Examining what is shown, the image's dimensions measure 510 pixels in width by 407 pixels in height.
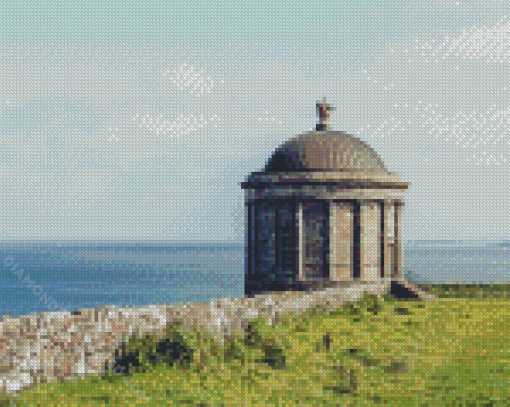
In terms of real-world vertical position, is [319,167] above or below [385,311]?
above

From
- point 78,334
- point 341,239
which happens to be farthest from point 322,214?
point 78,334

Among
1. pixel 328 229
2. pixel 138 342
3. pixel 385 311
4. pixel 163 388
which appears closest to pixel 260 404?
pixel 163 388

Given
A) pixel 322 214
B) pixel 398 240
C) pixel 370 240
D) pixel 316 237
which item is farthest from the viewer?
pixel 398 240

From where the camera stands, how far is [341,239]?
86.8 ft

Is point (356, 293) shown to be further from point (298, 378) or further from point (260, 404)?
point (260, 404)

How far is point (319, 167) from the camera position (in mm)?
26641

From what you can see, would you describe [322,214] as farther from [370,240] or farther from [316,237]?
[370,240]

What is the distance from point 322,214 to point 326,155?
208cm

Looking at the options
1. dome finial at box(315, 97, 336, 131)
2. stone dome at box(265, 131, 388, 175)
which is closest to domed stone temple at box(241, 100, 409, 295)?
stone dome at box(265, 131, 388, 175)

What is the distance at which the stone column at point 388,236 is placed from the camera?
89.1ft

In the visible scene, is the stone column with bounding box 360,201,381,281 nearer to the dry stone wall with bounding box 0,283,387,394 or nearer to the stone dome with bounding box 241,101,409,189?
the stone dome with bounding box 241,101,409,189

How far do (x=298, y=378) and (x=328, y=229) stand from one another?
1190 centimetres

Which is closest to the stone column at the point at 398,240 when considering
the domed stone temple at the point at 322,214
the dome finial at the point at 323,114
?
the domed stone temple at the point at 322,214

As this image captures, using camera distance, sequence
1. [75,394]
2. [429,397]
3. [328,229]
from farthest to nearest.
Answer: [328,229] → [429,397] → [75,394]
